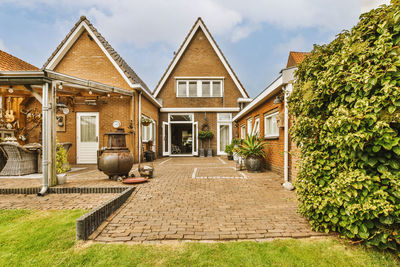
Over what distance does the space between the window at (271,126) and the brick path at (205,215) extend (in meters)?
A: 2.25

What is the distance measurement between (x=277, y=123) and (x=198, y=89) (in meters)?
8.50

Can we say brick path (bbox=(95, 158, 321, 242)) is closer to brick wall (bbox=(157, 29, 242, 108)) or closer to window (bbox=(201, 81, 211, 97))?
brick wall (bbox=(157, 29, 242, 108))

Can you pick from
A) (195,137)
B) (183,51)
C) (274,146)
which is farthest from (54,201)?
(183,51)

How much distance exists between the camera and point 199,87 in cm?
1340

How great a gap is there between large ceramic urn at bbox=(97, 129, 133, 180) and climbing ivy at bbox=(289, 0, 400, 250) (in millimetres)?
4261

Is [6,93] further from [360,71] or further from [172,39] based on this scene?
[172,39]

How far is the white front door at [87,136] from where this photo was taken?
28.9ft

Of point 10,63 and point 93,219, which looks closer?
point 93,219


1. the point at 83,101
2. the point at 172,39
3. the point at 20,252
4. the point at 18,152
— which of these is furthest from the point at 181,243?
the point at 172,39

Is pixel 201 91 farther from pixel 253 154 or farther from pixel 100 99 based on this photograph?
pixel 253 154

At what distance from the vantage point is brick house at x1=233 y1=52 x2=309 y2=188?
479 cm

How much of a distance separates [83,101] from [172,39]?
66.1 m

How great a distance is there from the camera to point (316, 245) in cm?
222

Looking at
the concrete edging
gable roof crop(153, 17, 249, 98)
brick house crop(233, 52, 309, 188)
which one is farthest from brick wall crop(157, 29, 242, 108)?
the concrete edging
